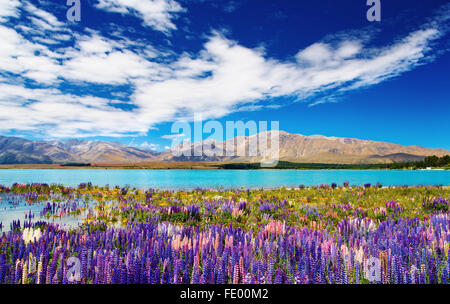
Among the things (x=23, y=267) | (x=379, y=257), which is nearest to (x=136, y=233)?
(x=23, y=267)

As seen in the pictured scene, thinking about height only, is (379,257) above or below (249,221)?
above

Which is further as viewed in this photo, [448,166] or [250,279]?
[448,166]

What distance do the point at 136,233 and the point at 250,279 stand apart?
3166 mm
